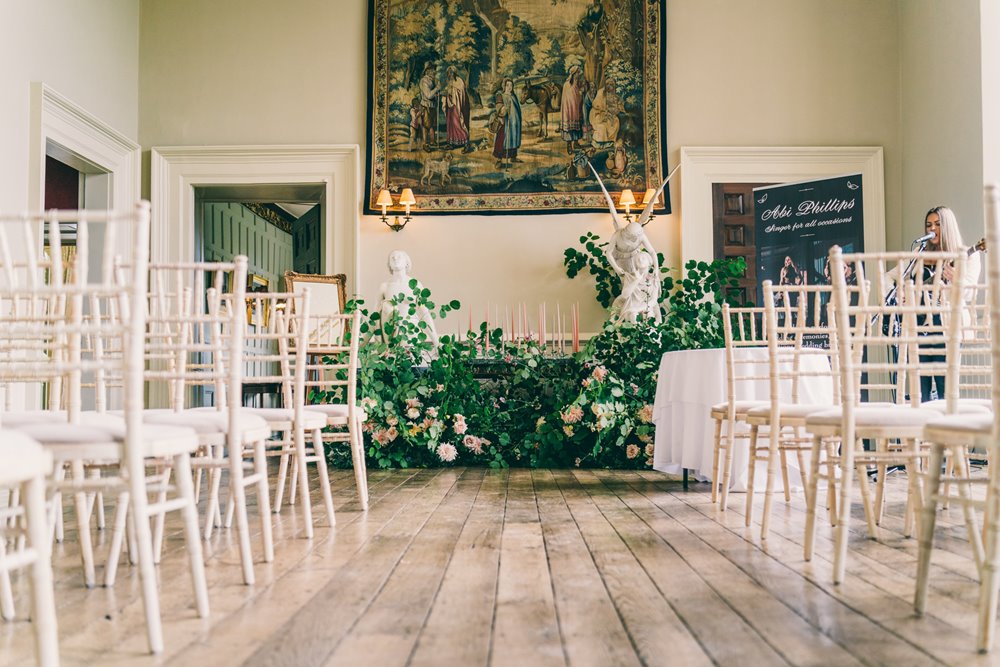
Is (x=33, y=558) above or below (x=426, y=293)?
below

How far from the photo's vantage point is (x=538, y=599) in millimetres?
2285

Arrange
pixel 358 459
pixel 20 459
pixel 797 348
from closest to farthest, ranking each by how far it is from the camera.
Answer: pixel 20 459 < pixel 797 348 < pixel 358 459

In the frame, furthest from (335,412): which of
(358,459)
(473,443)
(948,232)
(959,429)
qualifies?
(948,232)

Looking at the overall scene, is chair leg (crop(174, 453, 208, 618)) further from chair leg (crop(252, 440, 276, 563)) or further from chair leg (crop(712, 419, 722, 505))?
chair leg (crop(712, 419, 722, 505))

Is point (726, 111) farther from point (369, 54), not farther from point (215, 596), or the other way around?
point (215, 596)

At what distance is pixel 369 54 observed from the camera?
7164mm

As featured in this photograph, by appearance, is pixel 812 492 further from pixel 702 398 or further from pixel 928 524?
pixel 702 398

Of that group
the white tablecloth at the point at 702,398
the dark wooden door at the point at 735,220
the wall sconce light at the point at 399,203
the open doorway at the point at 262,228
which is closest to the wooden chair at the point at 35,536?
the white tablecloth at the point at 702,398

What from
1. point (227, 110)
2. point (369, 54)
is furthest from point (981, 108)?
point (227, 110)

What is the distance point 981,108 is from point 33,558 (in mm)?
6017

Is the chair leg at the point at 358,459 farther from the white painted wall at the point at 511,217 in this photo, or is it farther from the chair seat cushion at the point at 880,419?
the white painted wall at the point at 511,217

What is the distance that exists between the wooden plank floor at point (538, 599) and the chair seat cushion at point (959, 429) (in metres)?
0.40

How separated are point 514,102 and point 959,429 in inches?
224

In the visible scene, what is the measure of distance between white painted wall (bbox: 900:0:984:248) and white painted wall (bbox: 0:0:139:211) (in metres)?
5.63
